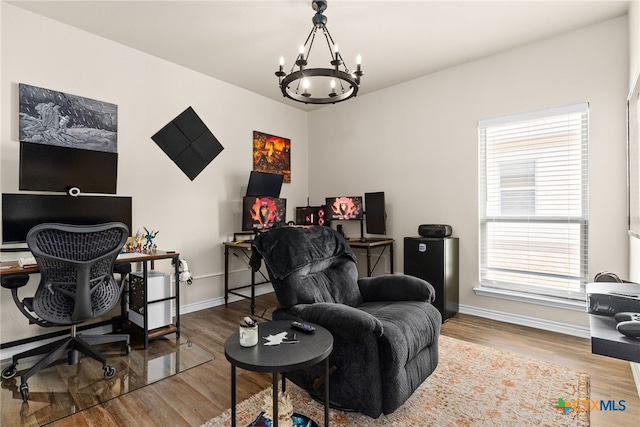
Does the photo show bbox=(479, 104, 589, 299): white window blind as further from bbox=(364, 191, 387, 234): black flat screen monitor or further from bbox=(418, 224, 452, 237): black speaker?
bbox=(364, 191, 387, 234): black flat screen monitor

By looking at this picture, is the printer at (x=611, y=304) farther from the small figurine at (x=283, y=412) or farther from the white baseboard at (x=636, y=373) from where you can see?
the white baseboard at (x=636, y=373)

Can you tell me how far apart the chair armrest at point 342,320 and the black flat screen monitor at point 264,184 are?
2.52 m

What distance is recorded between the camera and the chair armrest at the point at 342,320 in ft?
5.48

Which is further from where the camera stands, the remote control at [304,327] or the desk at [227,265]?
the desk at [227,265]

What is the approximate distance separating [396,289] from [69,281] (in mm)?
2270

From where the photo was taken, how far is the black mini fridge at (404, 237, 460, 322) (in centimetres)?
337

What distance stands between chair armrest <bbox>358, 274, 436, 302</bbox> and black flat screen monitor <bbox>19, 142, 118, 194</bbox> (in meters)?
2.52

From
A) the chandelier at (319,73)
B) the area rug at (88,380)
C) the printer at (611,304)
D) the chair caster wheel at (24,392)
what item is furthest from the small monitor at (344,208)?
the chair caster wheel at (24,392)

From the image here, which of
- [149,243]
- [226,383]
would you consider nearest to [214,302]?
[149,243]

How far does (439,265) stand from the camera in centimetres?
338

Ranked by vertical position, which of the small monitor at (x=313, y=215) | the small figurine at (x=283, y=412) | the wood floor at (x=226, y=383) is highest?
the small monitor at (x=313, y=215)

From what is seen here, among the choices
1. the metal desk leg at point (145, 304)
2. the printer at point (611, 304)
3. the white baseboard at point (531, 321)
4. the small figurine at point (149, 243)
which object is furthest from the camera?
Result: the small figurine at point (149, 243)

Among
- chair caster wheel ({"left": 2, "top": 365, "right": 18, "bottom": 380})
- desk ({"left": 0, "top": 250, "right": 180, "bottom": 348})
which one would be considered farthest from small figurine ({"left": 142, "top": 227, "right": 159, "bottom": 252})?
chair caster wheel ({"left": 2, "top": 365, "right": 18, "bottom": 380})

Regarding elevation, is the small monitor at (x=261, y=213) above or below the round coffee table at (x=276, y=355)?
above
